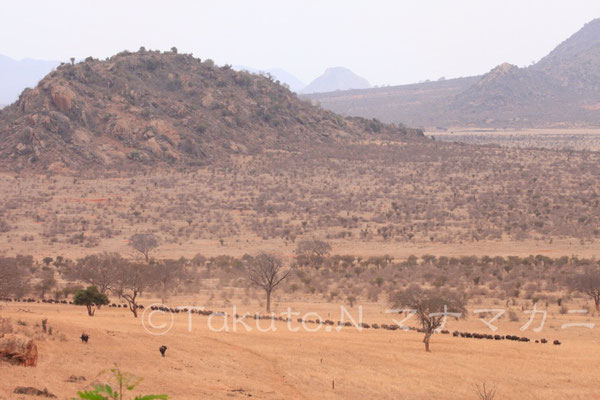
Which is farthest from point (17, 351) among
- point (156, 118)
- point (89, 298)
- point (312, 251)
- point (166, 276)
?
point (156, 118)

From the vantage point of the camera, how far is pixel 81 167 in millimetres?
66750

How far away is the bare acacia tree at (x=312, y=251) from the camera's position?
128 ft

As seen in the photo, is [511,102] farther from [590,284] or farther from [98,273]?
[98,273]

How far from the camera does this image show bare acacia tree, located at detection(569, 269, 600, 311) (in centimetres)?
A: 2888

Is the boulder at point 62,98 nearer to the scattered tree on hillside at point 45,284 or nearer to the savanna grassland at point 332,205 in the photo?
the savanna grassland at point 332,205

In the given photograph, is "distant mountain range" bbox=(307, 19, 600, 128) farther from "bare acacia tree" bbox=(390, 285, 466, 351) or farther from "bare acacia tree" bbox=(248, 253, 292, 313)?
"bare acacia tree" bbox=(390, 285, 466, 351)

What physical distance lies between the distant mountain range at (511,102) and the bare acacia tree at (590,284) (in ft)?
381

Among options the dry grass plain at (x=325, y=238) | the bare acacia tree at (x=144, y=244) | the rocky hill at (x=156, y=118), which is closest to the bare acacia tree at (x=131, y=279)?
the dry grass plain at (x=325, y=238)

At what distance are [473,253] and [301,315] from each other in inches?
690

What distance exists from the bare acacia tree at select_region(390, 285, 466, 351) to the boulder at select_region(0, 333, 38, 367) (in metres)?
11.4

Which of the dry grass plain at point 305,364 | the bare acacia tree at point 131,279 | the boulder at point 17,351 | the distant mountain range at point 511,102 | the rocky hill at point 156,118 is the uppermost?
the distant mountain range at point 511,102

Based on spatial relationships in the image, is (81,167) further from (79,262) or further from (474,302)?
(474,302)

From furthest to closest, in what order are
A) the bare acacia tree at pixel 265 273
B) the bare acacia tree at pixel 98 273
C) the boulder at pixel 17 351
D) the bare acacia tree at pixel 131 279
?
the bare acacia tree at pixel 265 273 < the bare acacia tree at pixel 98 273 < the bare acacia tree at pixel 131 279 < the boulder at pixel 17 351

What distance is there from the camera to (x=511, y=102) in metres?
158
